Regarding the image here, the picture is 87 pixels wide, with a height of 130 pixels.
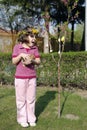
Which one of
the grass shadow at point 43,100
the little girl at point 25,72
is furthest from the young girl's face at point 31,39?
the grass shadow at point 43,100

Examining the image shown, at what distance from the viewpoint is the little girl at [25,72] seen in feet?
21.4

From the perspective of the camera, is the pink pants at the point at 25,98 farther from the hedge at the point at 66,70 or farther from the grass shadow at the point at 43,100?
the hedge at the point at 66,70

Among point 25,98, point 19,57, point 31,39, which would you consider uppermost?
point 31,39

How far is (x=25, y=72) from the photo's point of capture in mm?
6539

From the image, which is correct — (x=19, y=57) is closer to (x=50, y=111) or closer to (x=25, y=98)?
(x=25, y=98)

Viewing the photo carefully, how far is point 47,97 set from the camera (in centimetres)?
959

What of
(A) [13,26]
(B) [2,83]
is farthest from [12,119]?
(A) [13,26]

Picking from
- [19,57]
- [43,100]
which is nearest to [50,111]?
[43,100]

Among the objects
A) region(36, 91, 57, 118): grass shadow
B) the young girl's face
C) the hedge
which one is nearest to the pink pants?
the young girl's face

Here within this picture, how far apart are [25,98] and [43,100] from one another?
247cm

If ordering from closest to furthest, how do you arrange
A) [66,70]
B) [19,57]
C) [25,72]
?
[19,57], [25,72], [66,70]

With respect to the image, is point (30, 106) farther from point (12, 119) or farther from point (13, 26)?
point (13, 26)

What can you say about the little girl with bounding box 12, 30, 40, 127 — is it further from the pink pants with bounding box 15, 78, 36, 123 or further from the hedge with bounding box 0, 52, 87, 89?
the hedge with bounding box 0, 52, 87, 89

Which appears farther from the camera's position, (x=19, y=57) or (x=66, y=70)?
(x=66, y=70)
